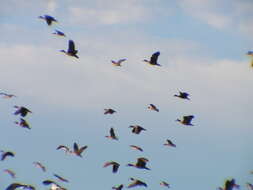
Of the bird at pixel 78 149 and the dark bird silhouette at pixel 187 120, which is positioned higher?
the dark bird silhouette at pixel 187 120

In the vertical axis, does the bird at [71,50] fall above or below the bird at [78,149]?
above

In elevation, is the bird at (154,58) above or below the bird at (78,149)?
above

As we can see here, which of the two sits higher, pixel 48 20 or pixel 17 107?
pixel 48 20

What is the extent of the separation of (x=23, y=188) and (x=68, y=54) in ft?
26.2

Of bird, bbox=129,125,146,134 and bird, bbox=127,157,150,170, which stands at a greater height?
bird, bbox=129,125,146,134

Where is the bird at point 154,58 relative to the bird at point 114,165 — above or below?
above

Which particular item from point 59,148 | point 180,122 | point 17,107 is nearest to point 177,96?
point 180,122

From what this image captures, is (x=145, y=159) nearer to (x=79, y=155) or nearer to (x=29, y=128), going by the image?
(x=79, y=155)

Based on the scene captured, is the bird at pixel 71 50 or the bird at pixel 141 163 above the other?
the bird at pixel 71 50

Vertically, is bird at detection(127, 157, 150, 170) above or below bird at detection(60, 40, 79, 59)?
below

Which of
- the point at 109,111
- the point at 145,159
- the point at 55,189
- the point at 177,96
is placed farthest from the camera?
the point at 109,111

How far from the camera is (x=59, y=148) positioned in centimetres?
2739

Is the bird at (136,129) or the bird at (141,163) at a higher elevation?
the bird at (136,129)

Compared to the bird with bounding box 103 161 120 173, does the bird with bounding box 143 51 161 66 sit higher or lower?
higher
